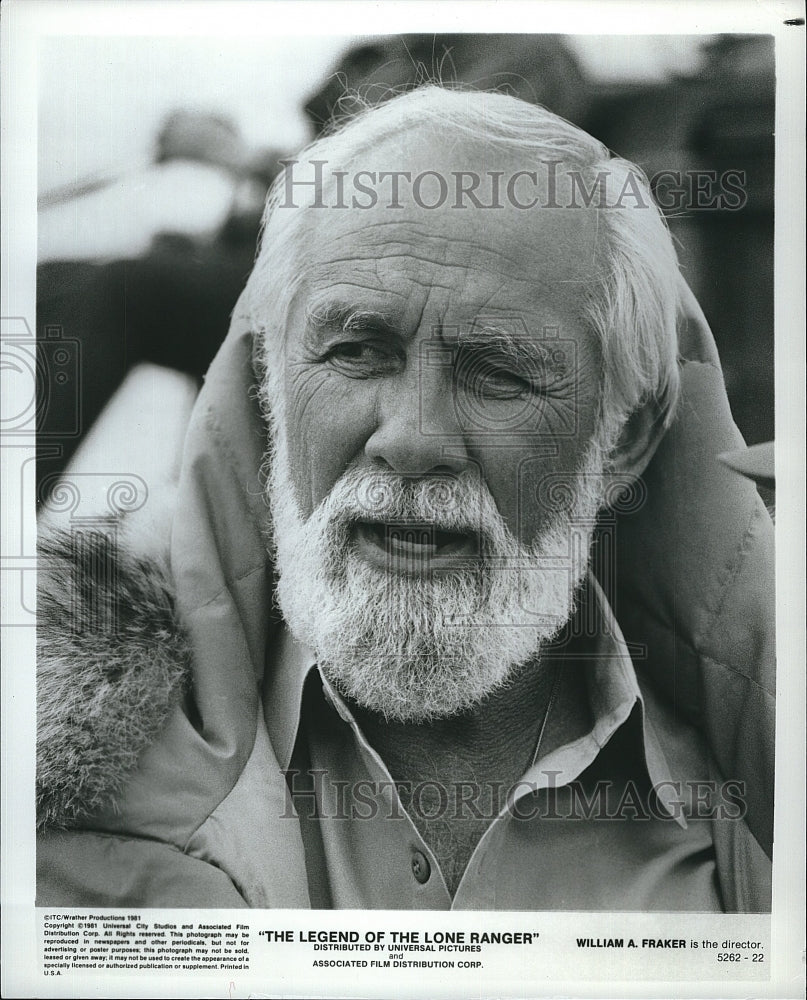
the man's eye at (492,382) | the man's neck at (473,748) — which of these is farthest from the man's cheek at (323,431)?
the man's neck at (473,748)

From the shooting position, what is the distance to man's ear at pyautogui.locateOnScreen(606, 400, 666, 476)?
2297 millimetres

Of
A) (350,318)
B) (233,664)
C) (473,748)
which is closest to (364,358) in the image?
(350,318)

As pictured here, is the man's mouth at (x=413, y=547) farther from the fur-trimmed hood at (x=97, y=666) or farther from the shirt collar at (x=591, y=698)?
the fur-trimmed hood at (x=97, y=666)

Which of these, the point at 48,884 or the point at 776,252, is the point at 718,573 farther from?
the point at 48,884

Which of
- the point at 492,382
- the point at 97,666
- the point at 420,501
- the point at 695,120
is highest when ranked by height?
the point at 695,120

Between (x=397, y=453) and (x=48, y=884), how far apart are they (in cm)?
145

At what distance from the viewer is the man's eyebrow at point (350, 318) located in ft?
7.23

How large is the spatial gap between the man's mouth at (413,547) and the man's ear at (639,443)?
0.42 meters

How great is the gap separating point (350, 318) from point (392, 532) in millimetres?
532

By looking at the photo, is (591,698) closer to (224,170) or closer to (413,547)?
(413,547)

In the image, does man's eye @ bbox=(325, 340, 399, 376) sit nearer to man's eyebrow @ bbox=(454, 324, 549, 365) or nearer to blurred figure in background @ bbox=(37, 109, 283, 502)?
man's eyebrow @ bbox=(454, 324, 549, 365)

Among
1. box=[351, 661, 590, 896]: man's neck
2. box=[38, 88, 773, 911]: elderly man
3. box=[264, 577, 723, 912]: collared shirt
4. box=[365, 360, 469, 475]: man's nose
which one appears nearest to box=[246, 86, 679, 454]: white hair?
box=[38, 88, 773, 911]: elderly man

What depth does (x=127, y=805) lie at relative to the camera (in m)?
2.30

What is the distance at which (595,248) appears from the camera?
7.38 ft
